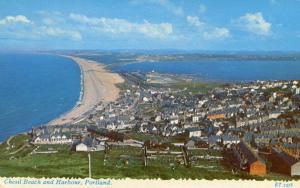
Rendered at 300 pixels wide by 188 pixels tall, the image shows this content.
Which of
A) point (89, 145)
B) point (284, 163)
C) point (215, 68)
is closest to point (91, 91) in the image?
point (215, 68)

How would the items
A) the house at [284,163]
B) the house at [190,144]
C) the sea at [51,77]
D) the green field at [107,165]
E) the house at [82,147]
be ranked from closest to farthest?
the green field at [107,165]
the house at [284,163]
the house at [82,147]
the house at [190,144]
the sea at [51,77]

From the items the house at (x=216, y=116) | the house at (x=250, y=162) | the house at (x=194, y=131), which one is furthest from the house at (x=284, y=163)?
the house at (x=216, y=116)

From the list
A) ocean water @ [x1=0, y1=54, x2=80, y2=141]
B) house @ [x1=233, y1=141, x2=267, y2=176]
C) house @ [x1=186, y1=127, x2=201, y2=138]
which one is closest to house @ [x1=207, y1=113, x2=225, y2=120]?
house @ [x1=186, y1=127, x2=201, y2=138]

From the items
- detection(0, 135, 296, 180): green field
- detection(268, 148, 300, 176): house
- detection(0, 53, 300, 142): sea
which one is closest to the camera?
detection(0, 135, 296, 180): green field

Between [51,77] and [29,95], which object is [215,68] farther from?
[29,95]

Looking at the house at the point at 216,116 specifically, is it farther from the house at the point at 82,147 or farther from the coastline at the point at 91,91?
the house at the point at 82,147

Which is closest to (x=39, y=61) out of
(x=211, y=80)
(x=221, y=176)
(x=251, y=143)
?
(x=211, y=80)

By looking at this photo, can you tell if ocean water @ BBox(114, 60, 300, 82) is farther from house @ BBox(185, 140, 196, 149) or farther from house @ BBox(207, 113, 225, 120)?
house @ BBox(185, 140, 196, 149)

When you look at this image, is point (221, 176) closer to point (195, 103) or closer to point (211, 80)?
point (195, 103)
